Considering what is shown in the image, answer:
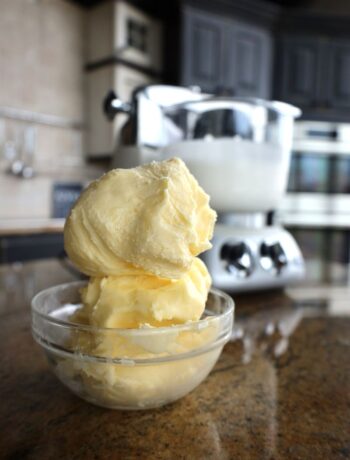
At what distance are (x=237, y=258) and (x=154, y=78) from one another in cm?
181

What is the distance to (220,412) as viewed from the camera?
27cm

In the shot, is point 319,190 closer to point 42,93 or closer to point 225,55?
point 225,55

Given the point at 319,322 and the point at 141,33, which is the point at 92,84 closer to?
the point at 141,33

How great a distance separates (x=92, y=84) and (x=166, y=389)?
2.17 metres

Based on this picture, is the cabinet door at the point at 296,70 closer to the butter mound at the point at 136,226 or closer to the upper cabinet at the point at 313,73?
the upper cabinet at the point at 313,73

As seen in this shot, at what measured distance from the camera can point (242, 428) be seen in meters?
0.26

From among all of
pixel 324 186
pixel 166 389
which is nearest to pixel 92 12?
pixel 324 186

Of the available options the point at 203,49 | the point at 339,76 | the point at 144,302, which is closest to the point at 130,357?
the point at 144,302

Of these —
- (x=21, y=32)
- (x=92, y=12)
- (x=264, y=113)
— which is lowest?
(x=264, y=113)

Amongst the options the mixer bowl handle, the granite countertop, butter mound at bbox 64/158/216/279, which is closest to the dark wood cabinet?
the mixer bowl handle

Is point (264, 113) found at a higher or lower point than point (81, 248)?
higher

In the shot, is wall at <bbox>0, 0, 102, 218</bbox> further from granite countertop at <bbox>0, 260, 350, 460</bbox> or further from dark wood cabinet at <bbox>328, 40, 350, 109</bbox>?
granite countertop at <bbox>0, 260, 350, 460</bbox>

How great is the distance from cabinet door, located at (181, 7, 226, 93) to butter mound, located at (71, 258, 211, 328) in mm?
1776

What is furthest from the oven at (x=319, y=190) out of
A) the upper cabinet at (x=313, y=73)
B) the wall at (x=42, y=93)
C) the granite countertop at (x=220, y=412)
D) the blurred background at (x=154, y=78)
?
the granite countertop at (x=220, y=412)
